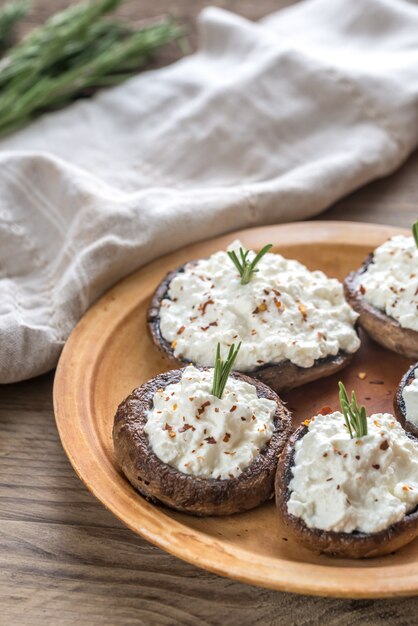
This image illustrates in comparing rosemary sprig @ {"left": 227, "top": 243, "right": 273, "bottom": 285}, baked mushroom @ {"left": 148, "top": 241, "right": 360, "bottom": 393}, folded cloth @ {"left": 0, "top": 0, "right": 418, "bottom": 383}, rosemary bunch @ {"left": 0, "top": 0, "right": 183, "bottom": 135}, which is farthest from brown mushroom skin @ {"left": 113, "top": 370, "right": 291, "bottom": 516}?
rosemary bunch @ {"left": 0, "top": 0, "right": 183, "bottom": 135}

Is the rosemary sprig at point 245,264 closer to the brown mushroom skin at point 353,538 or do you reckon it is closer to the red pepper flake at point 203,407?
the red pepper flake at point 203,407

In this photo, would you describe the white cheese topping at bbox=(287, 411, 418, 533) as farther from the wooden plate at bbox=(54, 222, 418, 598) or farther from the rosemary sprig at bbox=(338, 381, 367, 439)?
the wooden plate at bbox=(54, 222, 418, 598)

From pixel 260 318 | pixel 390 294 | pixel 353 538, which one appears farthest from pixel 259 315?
pixel 353 538

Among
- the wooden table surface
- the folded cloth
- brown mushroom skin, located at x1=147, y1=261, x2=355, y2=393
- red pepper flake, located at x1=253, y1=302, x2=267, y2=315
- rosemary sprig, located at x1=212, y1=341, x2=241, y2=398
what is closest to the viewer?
the wooden table surface

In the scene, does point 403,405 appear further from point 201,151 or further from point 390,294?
point 201,151

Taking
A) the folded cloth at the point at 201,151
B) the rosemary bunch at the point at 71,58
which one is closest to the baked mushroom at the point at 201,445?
the folded cloth at the point at 201,151

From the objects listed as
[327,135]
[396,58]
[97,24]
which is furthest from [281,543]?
[97,24]

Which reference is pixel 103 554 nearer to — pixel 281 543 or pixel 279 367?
pixel 281 543
